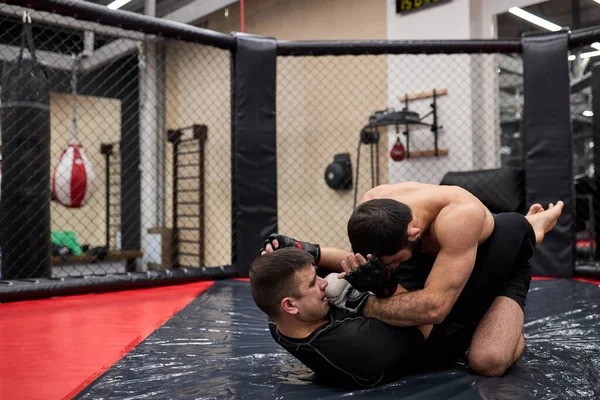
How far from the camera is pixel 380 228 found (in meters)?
1.53

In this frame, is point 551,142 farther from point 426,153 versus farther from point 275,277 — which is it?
point 275,277

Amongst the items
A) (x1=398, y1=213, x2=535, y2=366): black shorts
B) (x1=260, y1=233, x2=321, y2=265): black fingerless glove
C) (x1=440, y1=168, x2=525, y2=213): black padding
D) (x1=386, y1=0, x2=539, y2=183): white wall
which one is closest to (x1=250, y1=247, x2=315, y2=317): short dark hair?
(x1=260, y1=233, x2=321, y2=265): black fingerless glove

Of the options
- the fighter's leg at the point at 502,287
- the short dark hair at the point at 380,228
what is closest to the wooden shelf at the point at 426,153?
the fighter's leg at the point at 502,287

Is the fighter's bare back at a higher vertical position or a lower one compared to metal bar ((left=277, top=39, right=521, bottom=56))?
lower

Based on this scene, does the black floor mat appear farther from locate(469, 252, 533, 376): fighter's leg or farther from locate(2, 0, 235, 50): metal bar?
locate(2, 0, 235, 50): metal bar

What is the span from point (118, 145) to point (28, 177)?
618cm

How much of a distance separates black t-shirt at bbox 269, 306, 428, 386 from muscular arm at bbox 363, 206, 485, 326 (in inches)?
2.1

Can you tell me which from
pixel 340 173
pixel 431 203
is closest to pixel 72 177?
pixel 340 173

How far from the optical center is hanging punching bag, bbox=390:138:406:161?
193 inches

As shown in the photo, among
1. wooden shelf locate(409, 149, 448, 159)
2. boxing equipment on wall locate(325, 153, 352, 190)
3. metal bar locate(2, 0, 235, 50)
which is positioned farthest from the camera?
boxing equipment on wall locate(325, 153, 352, 190)

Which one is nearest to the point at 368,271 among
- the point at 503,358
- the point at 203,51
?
the point at 503,358

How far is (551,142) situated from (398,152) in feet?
5.06

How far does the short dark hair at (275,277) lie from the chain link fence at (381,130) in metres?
2.74

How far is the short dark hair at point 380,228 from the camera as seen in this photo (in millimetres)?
1529
